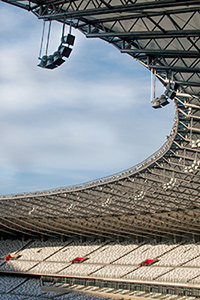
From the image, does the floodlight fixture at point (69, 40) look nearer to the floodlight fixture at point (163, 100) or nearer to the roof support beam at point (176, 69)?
the roof support beam at point (176, 69)

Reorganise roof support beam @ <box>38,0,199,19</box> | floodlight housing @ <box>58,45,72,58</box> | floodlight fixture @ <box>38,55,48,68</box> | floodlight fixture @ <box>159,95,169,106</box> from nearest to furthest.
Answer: roof support beam @ <box>38,0,199,19</box> → floodlight housing @ <box>58,45,72,58</box> → floodlight fixture @ <box>38,55,48,68</box> → floodlight fixture @ <box>159,95,169,106</box>

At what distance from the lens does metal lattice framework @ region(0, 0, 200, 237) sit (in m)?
17.8

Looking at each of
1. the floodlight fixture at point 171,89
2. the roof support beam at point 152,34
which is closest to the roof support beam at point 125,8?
the roof support beam at point 152,34

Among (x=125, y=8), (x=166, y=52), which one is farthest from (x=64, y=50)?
(x=166, y=52)

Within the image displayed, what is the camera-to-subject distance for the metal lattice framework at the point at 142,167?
1775 cm

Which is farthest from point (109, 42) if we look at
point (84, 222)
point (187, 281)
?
point (84, 222)

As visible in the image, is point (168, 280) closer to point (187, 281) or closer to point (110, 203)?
point (187, 281)

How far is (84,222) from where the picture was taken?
2405 inches

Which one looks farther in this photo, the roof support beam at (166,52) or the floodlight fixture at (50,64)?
the roof support beam at (166,52)

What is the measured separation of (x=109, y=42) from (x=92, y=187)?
3079 cm

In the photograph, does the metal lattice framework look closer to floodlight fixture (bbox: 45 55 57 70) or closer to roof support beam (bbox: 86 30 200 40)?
roof support beam (bbox: 86 30 200 40)

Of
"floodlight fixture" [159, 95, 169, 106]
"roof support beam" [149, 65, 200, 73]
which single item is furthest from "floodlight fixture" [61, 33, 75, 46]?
"floodlight fixture" [159, 95, 169, 106]

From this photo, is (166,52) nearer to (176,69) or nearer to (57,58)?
(176,69)

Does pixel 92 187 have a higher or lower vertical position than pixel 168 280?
higher
